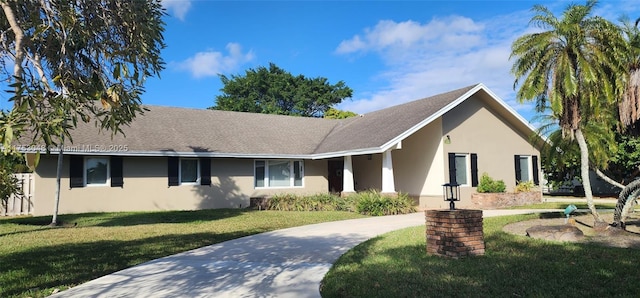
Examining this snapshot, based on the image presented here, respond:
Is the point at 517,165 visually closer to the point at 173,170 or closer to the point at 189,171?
the point at 189,171

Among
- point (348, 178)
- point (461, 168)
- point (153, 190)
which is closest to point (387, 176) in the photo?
point (348, 178)

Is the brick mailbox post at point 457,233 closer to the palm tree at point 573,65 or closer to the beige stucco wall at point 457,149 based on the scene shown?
the palm tree at point 573,65

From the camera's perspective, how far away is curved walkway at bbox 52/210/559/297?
20.1 feet

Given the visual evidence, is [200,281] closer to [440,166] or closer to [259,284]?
[259,284]

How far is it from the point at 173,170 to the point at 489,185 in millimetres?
12982

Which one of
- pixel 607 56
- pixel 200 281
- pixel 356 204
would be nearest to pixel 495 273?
pixel 200 281

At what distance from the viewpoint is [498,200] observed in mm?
18406

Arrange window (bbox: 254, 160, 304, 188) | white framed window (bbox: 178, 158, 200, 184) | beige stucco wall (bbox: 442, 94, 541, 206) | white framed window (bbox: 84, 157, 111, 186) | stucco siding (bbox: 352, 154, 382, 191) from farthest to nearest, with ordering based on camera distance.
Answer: stucco siding (bbox: 352, 154, 382, 191) → window (bbox: 254, 160, 304, 188) → beige stucco wall (bbox: 442, 94, 541, 206) → white framed window (bbox: 178, 158, 200, 184) → white framed window (bbox: 84, 157, 111, 186)

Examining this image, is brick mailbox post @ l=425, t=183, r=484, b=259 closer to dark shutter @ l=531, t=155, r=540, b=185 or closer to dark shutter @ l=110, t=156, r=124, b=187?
dark shutter @ l=110, t=156, r=124, b=187

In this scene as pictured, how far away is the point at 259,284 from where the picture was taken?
6.50 meters

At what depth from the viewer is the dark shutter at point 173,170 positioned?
1817 cm

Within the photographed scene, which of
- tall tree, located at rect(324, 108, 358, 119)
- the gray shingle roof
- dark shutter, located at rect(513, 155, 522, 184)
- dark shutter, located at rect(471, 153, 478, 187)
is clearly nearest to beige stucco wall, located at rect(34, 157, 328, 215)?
the gray shingle roof

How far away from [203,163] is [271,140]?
3.84m

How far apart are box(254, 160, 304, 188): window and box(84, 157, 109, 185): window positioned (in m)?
6.14
